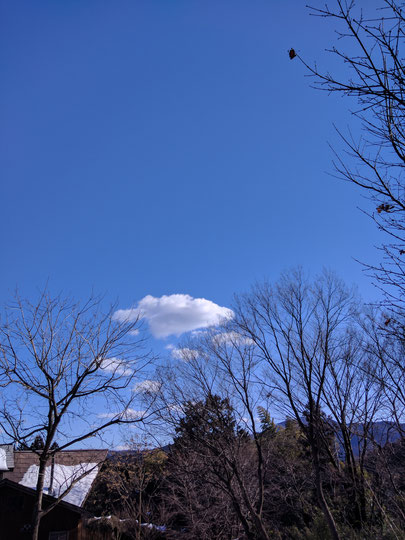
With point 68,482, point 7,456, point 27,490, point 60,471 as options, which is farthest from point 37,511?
point 7,456

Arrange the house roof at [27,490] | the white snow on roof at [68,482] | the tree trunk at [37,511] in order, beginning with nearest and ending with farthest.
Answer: the tree trunk at [37,511] → the house roof at [27,490] → the white snow on roof at [68,482]

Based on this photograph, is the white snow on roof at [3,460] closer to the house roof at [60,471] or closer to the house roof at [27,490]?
the house roof at [60,471]

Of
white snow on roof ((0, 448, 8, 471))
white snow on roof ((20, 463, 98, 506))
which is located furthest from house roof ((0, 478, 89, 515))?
white snow on roof ((0, 448, 8, 471))

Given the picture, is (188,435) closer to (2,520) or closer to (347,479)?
(347,479)

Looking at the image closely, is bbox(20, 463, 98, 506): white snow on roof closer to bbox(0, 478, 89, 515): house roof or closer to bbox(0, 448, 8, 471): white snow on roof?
bbox(0, 478, 89, 515): house roof

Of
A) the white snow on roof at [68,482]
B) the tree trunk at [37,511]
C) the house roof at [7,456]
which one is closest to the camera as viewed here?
the tree trunk at [37,511]

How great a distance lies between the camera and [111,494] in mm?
28391

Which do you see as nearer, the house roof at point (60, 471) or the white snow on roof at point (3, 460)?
the house roof at point (60, 471)

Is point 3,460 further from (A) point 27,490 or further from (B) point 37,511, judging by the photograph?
(B) point 37,511

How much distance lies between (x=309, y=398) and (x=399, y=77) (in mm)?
11391

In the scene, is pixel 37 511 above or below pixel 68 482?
above

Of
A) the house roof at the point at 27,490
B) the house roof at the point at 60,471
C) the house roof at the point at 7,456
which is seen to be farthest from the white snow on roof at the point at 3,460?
the house roof at the point at 27,490

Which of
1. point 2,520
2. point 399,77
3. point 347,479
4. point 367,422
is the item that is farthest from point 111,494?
point 399,77

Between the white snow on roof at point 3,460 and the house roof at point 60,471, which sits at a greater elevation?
the white snow on roof at point 3,460
